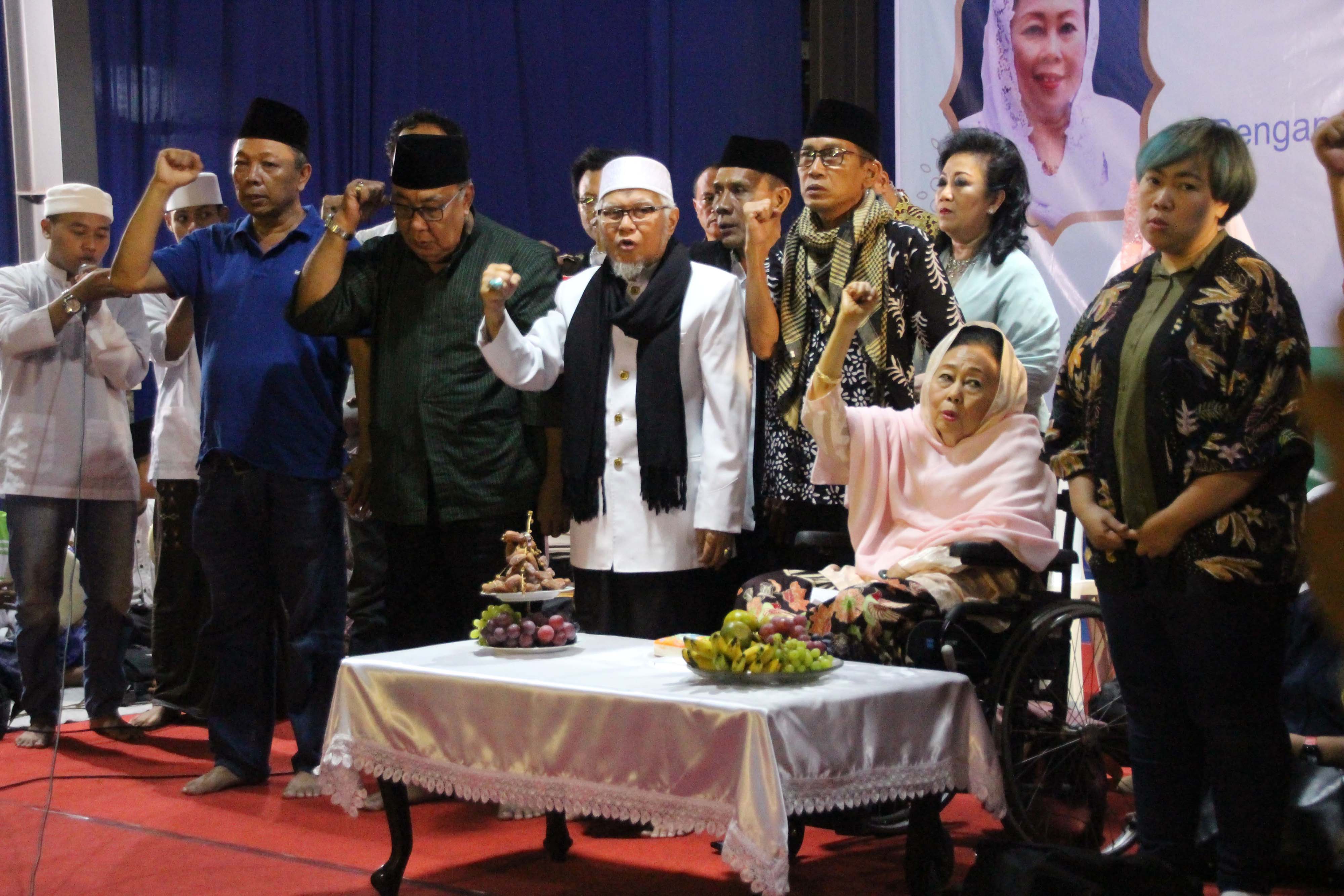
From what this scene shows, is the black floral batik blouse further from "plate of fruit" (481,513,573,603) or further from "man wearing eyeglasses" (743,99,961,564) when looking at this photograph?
"plate of fruit" (481,513,573,603)

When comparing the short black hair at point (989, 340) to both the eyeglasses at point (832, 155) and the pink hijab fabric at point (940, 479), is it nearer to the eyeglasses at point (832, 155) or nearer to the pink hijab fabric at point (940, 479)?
the pink hijab fabric at point (940, 479)

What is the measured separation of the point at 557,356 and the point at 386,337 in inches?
17.7

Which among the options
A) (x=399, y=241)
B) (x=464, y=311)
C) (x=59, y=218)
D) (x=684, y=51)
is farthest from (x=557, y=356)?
(x=684, y=51)

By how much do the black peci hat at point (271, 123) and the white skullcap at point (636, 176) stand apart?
87cm

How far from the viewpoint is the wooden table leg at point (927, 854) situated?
263 centimetres

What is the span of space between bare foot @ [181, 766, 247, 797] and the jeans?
506mm

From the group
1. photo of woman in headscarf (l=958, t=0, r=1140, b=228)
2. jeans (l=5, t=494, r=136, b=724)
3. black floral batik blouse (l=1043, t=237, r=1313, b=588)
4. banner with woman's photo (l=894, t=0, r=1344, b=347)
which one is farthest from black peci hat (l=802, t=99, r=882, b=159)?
jeans (l=5, t=494, r=136, b=724)

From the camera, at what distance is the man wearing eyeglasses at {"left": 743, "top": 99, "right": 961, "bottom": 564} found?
137 inches

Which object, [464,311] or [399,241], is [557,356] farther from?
[399,241]

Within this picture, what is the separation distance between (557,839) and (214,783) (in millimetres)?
1175

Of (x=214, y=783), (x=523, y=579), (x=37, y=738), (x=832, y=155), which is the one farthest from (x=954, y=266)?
(x=37, y=738)

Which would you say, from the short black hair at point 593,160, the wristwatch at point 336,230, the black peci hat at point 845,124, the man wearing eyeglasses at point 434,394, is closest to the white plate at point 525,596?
the man wearing eyeglasses at point 434,394

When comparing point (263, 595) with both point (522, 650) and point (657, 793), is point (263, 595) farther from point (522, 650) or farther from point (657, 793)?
point (657, 793)

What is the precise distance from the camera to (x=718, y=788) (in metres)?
2.38
